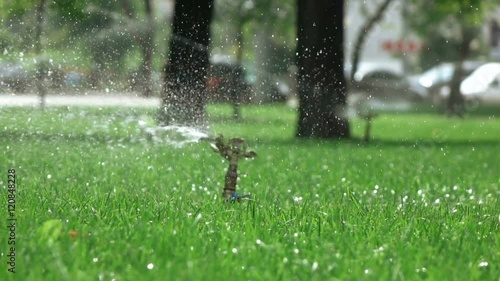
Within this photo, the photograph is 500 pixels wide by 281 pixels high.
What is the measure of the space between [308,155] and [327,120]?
4632mm

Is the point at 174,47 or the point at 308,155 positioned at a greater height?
the point at 174,47

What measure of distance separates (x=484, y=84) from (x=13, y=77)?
29.0 meters

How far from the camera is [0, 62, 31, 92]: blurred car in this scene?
13.7m

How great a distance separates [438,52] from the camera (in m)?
44.8

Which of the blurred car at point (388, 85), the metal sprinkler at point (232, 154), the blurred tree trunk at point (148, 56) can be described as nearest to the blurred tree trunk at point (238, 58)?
the blurred tree trunk at point (148, 56)

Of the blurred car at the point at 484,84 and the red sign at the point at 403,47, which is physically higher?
the red sign at the point at 403,47

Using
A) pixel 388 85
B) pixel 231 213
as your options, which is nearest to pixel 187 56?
pixel 231 213

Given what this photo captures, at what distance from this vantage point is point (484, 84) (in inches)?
1619

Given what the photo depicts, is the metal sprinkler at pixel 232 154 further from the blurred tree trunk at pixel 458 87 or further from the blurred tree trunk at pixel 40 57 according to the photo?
the blurred tree trunk at pixel 458 87

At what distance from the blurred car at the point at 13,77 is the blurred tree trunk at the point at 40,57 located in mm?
172

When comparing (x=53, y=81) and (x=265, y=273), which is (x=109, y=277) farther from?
(x=53, y=81)

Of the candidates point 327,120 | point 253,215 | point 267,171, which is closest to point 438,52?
point 327,120

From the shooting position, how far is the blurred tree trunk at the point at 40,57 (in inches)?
509

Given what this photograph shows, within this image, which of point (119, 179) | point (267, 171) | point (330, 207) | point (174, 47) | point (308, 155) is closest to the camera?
point (330, 207)
